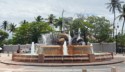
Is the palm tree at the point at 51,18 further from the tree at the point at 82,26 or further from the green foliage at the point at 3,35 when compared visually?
the tree at the point at 82,26

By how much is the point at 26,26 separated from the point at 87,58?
2370 inches

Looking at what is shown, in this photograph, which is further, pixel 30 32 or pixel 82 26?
pixel 30 32

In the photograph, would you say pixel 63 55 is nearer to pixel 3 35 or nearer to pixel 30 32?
pixel 30 32

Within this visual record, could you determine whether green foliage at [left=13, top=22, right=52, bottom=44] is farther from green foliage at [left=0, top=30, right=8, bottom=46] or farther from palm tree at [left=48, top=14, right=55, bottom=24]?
palm tree at [left=48, top=14, right=55, bottom=24]

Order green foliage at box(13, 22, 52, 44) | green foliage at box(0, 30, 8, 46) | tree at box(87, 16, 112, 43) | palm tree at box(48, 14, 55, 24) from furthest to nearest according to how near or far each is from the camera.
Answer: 1. palm tree at box(48, 14, 55, 24)
2. green foliage at box(0, 30, 8, 46)
3. green foliage at box(13, 22, 52, 44)
4. tree at box(87, 16, 112, 43)

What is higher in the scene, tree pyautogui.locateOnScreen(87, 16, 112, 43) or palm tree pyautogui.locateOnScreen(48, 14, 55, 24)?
palm tree pyautogui.locateOnScreen(48, 14, 55, 24)

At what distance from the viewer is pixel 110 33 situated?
3273 inches

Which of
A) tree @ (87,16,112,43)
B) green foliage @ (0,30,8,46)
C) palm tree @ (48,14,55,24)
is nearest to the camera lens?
tree @ (87,16,112,43)

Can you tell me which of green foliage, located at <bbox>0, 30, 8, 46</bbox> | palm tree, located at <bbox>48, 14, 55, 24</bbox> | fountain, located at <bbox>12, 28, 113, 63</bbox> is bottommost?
fountain, located at <bbox>12, 28, 113, 63</bbox>

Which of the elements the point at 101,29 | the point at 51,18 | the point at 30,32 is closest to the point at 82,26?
the point at 101,29

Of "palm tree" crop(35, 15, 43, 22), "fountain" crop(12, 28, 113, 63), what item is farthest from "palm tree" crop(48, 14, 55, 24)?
"fountain" crop(12, 28, 113, 63)

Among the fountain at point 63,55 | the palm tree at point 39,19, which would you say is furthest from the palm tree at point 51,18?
the fountain at point 63,55

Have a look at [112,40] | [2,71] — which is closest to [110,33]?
[112,40]

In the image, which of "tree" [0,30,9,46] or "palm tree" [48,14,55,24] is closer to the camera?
"tree" [0,30,9,46]
